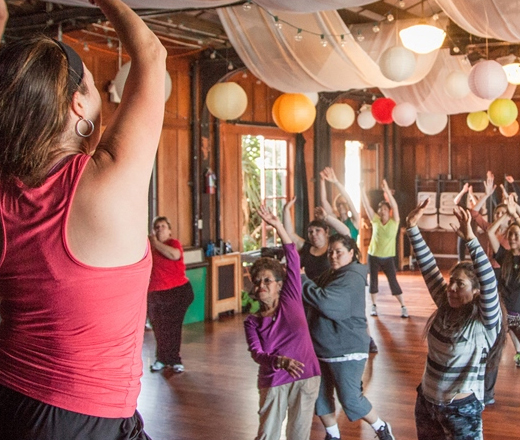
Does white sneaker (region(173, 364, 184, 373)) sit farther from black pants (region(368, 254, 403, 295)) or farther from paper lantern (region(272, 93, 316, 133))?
black pants (region(368, 254, 403, 295))

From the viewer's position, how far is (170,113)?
873cm

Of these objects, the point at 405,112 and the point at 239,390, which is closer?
the point at 239,390

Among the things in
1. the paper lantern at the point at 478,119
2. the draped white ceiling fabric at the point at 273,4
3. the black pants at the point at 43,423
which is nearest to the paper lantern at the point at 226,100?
the draped white ceiling fabric at the point at 273,4

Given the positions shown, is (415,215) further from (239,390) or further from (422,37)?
(239,390)

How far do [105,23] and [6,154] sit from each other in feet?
19.8

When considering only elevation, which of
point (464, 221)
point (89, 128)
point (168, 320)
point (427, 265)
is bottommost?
point (168, 320)

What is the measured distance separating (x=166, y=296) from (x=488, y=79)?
3.27 metres

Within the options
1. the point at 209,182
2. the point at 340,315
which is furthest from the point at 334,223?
the point at 209,182

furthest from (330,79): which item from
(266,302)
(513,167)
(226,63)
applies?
(513,167)

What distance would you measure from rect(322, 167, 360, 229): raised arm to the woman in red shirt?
1.43 meters

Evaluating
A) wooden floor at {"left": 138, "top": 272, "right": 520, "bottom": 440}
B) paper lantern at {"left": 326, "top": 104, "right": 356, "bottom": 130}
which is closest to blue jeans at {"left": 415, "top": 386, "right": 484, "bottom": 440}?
wooden floor at {"left": 138, "top": 272, "right": 520, "bottom": 440}

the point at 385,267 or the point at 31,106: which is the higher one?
the point at 31,106

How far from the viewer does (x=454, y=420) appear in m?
3.03

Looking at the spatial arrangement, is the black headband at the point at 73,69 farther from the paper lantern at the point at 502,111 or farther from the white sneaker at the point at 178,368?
the paper lantern at the point at 502,111
